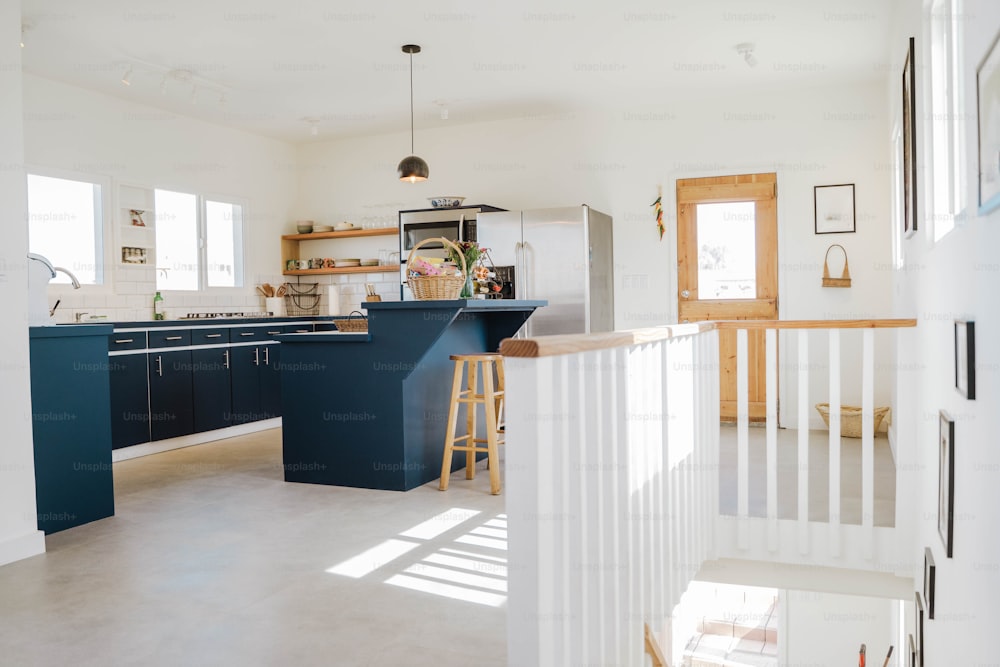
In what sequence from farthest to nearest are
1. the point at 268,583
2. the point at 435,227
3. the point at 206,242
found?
1. the point at 206,242
2. the point at 435,227
3. the point at 268,583

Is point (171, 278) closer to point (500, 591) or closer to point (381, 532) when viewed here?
point (381, 532)

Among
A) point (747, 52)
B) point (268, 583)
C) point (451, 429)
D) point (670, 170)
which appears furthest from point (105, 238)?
point (747, 52)

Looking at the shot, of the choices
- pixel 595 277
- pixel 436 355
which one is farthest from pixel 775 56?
pixel 436 355

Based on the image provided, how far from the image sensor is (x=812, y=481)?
448cm

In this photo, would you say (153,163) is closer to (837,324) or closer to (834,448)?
(837,324)

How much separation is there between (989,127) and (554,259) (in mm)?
4766

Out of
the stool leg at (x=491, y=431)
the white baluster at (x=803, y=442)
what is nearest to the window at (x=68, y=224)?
the stool leg at (x=491, y=431)

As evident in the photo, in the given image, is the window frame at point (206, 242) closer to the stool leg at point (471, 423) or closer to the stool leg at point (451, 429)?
the stool leg at point (471, 423)

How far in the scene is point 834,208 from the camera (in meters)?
6.26

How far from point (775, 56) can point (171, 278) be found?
5131 millimetres

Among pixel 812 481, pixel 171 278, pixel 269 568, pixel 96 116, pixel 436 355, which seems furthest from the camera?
pixel 171 278

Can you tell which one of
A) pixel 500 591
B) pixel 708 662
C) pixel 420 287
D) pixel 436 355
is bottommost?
pixel 708 662

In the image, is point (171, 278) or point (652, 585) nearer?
point (652, 585)

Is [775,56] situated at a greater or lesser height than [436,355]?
greater
